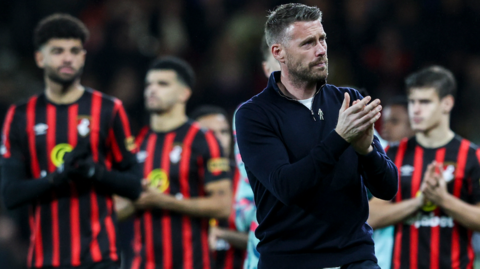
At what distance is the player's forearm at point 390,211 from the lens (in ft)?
15.5

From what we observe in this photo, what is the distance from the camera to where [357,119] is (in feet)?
8.94

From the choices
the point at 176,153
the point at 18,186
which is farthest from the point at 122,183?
the point at 176,153

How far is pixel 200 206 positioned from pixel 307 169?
301 centimetres

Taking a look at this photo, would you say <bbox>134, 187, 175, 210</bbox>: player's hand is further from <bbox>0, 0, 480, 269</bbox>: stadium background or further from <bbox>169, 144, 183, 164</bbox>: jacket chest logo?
<bbox>0, 0, 480, 269</bbox>: stadium background

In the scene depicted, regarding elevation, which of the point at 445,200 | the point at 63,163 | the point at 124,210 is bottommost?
the point at 124,210

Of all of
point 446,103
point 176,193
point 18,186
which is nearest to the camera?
point 18,186

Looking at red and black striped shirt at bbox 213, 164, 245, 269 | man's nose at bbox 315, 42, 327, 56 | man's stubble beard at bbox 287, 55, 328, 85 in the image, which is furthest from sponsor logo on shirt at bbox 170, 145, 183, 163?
man's nose at bbox 315, 42, 327, 56

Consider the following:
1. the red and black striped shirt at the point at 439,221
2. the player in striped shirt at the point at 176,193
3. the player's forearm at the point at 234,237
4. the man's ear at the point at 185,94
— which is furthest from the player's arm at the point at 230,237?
the red and black striped shirt at the point at 439,221

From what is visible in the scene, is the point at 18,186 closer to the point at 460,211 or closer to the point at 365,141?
the point at 365,141

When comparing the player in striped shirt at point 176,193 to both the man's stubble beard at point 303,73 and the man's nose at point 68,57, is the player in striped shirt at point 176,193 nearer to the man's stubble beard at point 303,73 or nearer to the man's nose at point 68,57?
the man's nose at point 68,57

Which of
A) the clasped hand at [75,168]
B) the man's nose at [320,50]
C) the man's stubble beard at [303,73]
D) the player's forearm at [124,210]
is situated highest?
the man's nose at [320,50]

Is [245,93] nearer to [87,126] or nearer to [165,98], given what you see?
[165,98]

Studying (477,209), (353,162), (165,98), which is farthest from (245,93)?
(353,162)

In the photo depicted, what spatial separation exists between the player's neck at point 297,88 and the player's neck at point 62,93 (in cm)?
205
